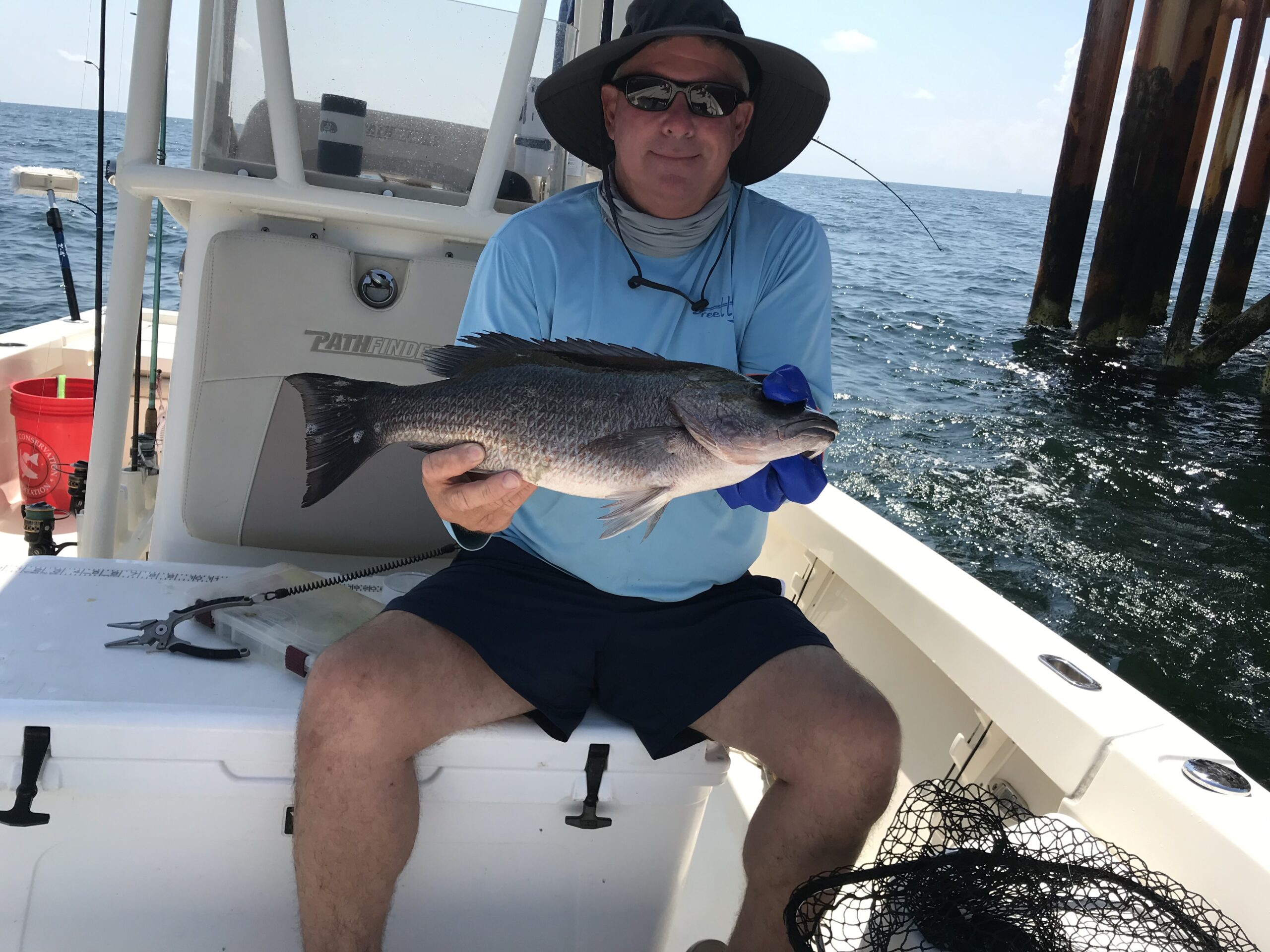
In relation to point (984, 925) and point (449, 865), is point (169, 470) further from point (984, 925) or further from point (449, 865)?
point (984, 925)

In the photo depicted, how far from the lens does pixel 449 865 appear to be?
8.02 feet

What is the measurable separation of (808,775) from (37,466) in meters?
5.25

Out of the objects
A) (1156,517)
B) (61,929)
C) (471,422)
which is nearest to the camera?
(471,422)

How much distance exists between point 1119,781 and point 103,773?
2.32 metres

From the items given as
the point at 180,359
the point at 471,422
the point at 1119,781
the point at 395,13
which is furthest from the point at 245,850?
the point at 395,13

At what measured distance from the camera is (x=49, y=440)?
220 inches

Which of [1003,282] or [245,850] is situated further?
[1003,282]

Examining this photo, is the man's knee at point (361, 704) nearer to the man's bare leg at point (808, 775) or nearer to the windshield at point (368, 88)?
the man's bare leg at point (808, 775)

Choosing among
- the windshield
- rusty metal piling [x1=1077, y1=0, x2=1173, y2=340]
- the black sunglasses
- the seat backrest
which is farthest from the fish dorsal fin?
rusty metal piling [x1=1077, y1=0, x2=1173, y2=340]

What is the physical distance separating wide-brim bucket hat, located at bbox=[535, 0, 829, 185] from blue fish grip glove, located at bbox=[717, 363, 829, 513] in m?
0.92

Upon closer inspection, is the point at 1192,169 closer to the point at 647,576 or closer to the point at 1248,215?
the point at 1248,215

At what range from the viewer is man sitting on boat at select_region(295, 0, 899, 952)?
7.00 feet

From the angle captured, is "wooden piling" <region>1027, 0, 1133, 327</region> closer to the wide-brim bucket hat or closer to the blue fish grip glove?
the wide-brim bucket hat

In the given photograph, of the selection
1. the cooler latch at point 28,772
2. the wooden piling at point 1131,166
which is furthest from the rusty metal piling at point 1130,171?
the cooler latch at point 28,772
